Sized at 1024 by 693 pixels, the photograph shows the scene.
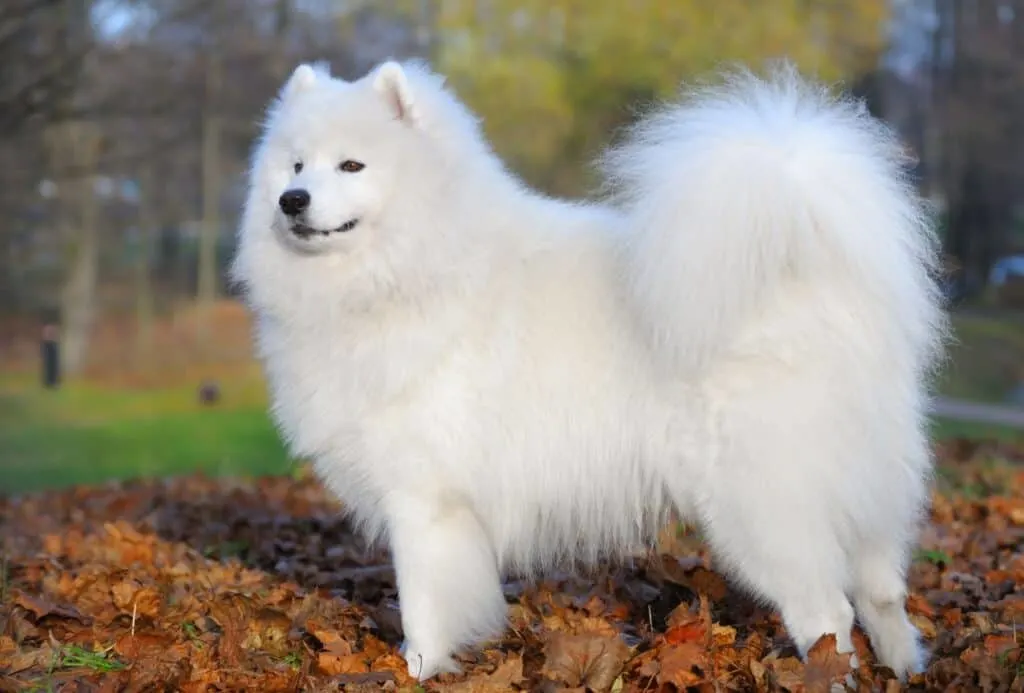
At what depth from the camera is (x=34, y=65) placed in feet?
34.9

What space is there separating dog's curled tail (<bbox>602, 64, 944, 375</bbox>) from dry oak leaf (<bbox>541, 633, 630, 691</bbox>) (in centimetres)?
94

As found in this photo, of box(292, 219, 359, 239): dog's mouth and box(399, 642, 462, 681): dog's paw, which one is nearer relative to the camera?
box(399, 642, 462, 681): dog's paw

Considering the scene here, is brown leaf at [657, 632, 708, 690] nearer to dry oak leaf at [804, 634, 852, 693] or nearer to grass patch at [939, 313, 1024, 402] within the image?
dry oak leaf at [804, 634, 852, 693]

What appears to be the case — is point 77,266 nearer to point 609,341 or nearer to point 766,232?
point 609,341

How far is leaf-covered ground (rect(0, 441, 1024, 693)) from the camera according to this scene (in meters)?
3.45

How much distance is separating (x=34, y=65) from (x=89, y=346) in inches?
712

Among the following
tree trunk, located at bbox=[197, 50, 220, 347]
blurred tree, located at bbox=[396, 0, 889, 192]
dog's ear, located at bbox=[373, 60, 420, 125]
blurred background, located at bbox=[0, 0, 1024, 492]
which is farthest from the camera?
blurred tree, located at bbox=[396, 0, 889, 192]

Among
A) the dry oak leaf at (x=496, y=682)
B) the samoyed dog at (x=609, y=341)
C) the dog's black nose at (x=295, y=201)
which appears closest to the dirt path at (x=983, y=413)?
the samoyed dog at (x=609, y=341)

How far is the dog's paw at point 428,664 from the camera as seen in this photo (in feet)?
12.4

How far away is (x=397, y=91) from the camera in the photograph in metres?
4.07

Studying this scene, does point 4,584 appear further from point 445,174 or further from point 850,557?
point 850,557

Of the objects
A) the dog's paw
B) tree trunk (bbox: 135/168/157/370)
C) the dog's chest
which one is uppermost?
the dog's chest

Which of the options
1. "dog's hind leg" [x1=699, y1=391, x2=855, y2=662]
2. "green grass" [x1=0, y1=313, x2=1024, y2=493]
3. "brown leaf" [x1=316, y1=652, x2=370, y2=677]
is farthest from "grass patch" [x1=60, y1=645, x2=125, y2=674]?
"green grass" [x1=0, y1=313, x2=1024, y2=493]

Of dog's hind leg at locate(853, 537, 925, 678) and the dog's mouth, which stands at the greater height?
the dog's mouth
